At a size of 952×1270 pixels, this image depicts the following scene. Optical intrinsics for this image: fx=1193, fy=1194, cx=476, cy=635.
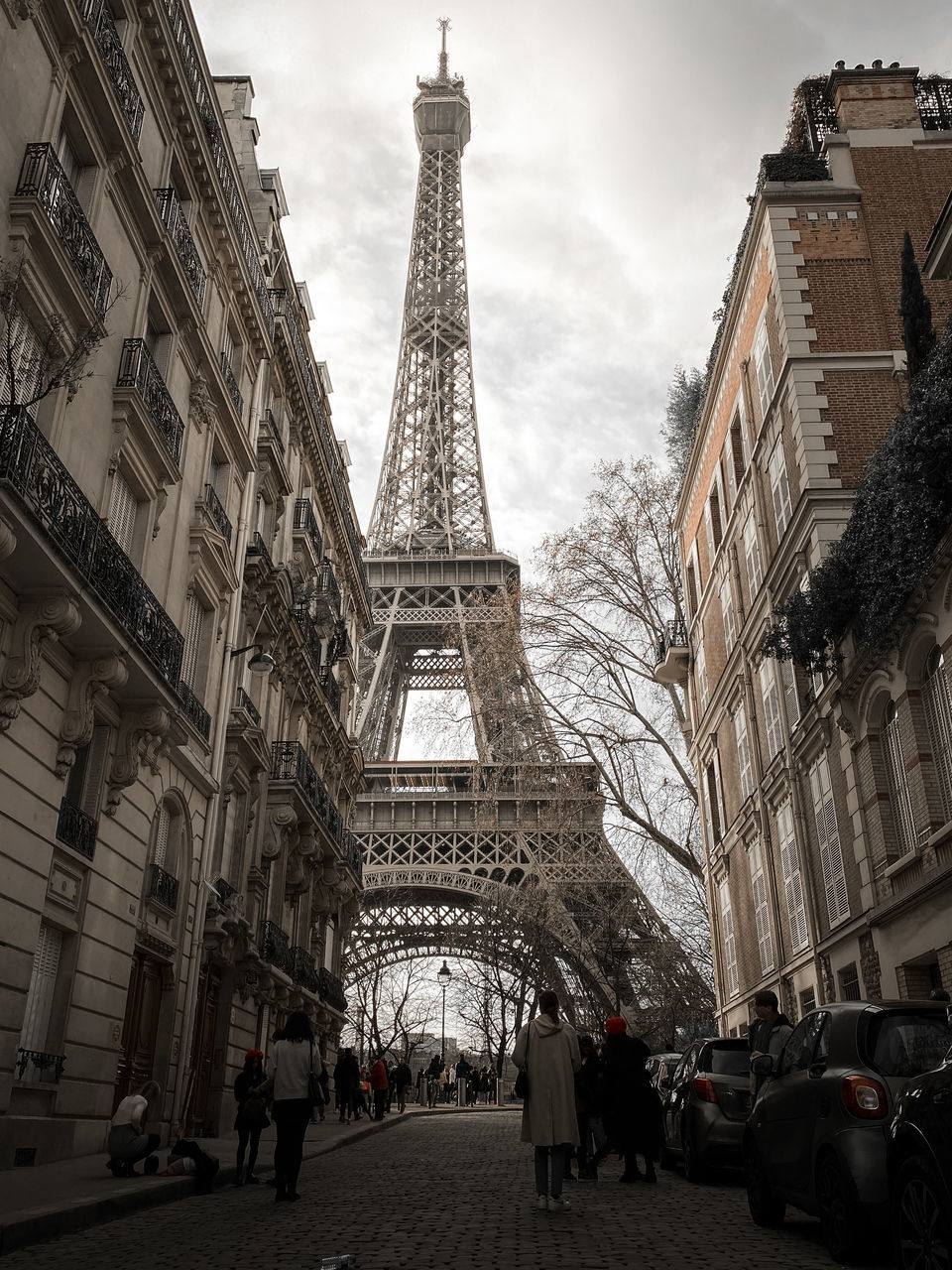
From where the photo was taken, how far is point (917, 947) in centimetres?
1482

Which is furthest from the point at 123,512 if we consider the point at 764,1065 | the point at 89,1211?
the point at 764,1065

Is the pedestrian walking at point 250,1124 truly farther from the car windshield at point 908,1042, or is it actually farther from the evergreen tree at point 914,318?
the evergreen tree at point 914,318

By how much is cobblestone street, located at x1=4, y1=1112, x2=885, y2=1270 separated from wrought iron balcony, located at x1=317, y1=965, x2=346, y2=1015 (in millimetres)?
18793

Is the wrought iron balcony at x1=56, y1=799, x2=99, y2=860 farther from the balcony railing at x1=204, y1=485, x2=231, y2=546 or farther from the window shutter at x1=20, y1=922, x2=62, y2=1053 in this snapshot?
the balcony railing at x1=204, y1=485, x2=231, y2=546

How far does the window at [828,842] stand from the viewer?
18250 mm

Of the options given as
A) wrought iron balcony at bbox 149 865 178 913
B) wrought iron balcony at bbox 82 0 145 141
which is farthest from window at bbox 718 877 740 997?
wrought iron balcony at bbox 82 0 145 141

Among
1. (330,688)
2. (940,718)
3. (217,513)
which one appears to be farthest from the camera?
(330,688)

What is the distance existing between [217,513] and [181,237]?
4.61 meters

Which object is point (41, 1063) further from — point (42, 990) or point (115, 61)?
point (115, 61)

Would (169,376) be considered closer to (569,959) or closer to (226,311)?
(226,311)

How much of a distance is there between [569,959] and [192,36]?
28982 millimetres

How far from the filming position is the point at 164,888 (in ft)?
58.2

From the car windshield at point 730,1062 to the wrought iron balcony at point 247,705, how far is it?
1183 cm

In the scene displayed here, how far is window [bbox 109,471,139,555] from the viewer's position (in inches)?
640
